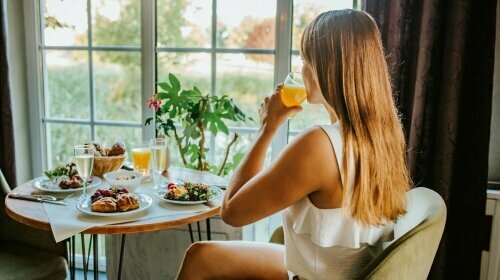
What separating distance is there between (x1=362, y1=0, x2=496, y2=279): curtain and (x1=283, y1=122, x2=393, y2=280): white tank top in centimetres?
76

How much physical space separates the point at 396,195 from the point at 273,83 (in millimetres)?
1310

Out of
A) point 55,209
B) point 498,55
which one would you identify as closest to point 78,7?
point 55,209

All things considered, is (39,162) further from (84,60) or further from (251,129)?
(251,129)

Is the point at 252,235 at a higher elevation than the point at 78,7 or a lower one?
lower

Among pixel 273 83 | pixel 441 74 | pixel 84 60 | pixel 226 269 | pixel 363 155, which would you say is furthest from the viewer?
pixel 84 60

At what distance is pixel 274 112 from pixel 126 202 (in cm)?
55

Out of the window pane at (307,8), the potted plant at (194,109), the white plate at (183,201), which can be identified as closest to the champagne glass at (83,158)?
the white plate at (183,201)

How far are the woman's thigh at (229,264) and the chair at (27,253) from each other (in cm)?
65

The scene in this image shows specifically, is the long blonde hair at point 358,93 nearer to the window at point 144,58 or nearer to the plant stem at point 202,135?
the plant stem at point 202,135

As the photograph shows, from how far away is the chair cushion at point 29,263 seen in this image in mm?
1627

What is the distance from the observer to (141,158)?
1.76 meters

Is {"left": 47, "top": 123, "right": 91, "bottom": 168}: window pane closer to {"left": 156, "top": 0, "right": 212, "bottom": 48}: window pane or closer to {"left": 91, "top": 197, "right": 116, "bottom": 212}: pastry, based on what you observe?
{"left": 156, "top": 0, "right": 212, "bottom": 48}: window pane

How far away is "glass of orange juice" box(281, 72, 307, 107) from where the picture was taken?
127 cm

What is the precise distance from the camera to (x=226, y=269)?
1364 mm
